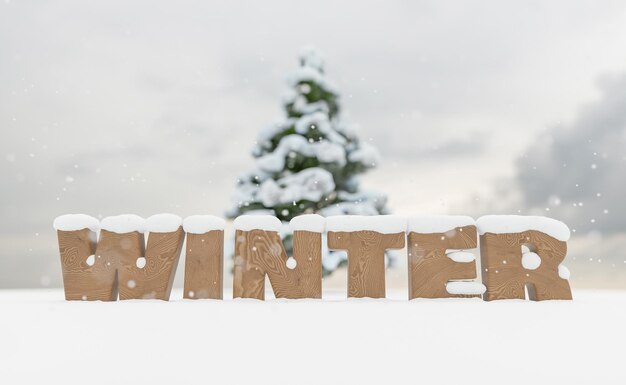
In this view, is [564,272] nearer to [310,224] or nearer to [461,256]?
[461,256]

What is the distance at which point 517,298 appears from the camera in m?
5.74

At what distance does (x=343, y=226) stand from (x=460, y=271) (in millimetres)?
1266

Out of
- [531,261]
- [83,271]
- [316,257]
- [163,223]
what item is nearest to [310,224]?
[316,257]

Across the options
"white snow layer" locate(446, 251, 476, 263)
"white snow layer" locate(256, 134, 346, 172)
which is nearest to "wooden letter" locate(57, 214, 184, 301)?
"white snow layer" locate(446, 251, 476, 263)

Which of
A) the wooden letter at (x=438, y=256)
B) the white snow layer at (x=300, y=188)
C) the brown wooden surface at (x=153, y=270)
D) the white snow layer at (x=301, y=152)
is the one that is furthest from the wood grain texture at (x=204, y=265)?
the white snow layer at (x=301, y=152)

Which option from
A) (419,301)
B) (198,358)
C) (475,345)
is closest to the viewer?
(198,358)

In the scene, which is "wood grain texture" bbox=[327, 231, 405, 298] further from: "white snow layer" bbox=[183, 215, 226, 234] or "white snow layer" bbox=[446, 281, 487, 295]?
"white snow layer" bbox=[183, 215, 226, 234]

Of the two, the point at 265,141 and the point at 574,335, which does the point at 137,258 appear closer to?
the point at 574,335

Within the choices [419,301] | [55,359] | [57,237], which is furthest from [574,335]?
[57,237]

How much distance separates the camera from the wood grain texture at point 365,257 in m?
5.82

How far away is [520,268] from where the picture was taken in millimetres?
5766

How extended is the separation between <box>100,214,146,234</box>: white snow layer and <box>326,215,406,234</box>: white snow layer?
1.95 m

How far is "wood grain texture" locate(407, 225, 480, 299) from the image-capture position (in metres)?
5.75

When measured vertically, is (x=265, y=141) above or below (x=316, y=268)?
above
